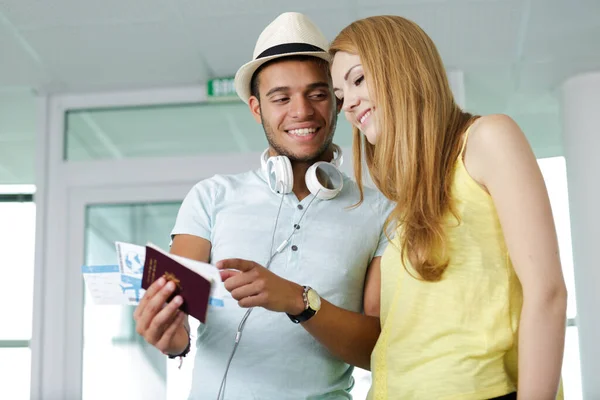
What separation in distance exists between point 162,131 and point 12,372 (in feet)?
8.61

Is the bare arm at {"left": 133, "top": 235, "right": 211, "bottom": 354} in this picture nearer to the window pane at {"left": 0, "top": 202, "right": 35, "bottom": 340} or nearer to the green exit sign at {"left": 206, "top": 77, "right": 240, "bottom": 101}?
the green exit sign at {"left": 206, "top": 77, "right": 240, "bottom": 101}

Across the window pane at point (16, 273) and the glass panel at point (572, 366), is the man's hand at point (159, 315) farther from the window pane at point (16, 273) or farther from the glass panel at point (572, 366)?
the window pane at point (16, 273)

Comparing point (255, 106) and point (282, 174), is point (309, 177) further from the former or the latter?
point (255, 106)

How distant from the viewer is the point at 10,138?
18.8ft

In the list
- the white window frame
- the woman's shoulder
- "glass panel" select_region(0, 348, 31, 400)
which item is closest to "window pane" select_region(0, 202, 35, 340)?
"glass panel" select_region(0, 348, 31, 400)

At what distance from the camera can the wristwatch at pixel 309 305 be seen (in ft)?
5.55

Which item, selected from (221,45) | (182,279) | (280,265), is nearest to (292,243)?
(280,265)

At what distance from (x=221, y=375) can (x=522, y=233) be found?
33.5 inches

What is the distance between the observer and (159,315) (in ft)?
5.12

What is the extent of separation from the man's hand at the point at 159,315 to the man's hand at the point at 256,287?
110 millimetres

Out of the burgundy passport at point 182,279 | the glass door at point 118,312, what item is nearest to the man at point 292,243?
the burgundy passport at point 182,279

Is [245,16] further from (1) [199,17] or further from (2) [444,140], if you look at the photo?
(2) [444,140]

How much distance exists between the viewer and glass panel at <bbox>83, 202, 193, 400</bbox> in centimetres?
469

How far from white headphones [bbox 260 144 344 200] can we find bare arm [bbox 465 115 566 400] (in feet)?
2.15
